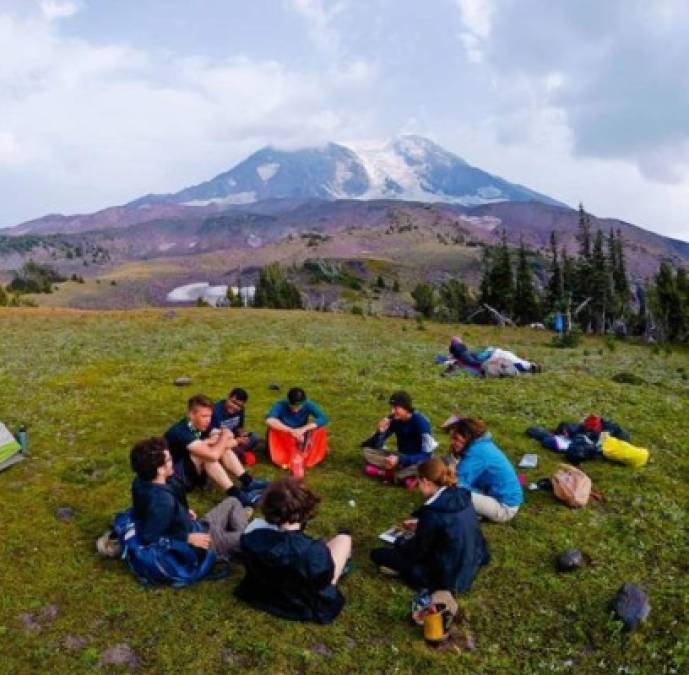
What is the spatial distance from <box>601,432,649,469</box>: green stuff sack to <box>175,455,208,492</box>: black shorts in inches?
380

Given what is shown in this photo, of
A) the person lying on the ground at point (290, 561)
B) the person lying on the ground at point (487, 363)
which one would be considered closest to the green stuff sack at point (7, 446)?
the person lying on the ground at point (290, 561)

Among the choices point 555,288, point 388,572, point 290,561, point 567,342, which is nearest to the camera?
point 290,561

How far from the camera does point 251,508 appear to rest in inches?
520

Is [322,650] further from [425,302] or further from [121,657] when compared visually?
[425,302]

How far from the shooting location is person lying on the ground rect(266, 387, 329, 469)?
16391mm

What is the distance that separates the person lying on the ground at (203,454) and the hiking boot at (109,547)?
83.8 inches

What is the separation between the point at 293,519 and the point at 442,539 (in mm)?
2358

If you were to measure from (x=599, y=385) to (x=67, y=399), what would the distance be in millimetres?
20518

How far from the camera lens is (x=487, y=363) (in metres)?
29.7

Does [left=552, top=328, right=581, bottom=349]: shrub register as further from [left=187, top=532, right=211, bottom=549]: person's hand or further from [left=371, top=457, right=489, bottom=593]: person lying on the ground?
[left=187, top=532, right=211, bottom=549]: person's hand

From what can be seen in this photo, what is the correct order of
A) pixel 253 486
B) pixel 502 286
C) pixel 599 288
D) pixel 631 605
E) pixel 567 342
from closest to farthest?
pixel 631 605 < pixel 253 486 < pixel 567 342 < pixel 599 288 < pixel 502 286

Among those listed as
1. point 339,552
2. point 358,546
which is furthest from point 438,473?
point 358,546

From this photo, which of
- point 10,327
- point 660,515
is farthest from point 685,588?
point 10,327

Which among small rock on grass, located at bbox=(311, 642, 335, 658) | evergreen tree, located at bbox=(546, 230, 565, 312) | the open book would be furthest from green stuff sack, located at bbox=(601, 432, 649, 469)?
evergreen tree, located at bbox=(546, 230, 565, 312)
